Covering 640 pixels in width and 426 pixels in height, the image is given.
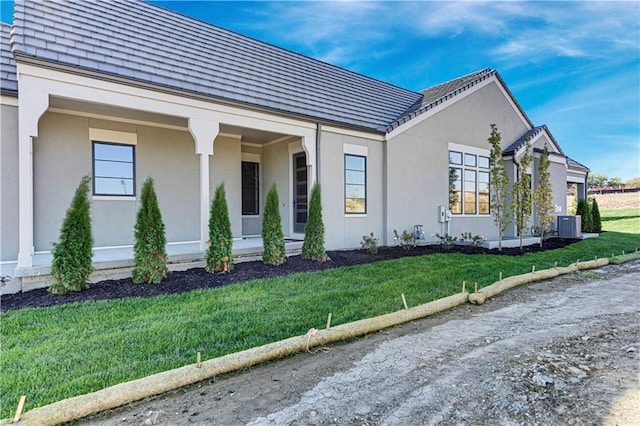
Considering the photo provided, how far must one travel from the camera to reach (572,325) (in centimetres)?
450

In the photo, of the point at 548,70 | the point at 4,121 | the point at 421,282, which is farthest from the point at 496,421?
the point at 548,70

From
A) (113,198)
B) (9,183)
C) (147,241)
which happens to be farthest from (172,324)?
(113,198)

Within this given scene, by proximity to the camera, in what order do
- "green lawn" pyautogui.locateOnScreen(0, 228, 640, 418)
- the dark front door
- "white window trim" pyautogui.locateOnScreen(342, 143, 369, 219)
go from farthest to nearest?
the dark front door, "white window trim" pyautogui.locateOnScreen(342, 143, 369, 219), "green lawn" pyautogui.locateOnScreen(0, 228, 640, 418)

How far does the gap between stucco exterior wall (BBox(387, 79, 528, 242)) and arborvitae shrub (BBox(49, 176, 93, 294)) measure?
7.65 meters

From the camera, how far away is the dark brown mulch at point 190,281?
507 cm

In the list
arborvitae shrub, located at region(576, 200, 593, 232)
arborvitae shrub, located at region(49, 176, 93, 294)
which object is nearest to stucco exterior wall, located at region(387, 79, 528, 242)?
arborvitae shrub, located at region(576, 200, 593, 232)

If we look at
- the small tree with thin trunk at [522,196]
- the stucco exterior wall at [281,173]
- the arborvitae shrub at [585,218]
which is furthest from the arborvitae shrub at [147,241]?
the arborvitae shrub at [585,218]

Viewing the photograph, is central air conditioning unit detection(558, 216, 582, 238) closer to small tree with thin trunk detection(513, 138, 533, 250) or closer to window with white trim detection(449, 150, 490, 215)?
A: window with white trim detection(449, 150, 490, 215)

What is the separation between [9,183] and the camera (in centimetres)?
631

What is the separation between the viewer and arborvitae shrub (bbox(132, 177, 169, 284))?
5.86 meters

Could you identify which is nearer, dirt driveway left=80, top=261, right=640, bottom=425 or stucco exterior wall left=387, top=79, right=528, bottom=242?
dirt driveway left=80, top=261, right=640, bottom=425

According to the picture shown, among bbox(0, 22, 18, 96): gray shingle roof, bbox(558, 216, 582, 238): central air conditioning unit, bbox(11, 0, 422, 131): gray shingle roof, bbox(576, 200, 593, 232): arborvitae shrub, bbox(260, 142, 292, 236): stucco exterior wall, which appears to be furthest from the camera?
bbox(576, 200, 593, 232): arborvitae shrub

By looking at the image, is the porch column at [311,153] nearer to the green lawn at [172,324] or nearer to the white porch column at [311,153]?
the white porch column at [311,153]

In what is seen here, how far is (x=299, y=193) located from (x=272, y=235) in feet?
10.7
